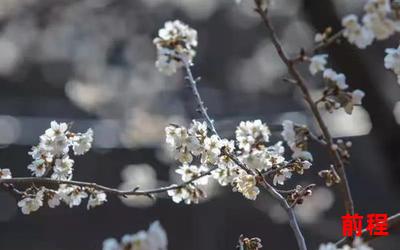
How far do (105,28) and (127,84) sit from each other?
0.41 metres

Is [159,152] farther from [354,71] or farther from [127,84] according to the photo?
[354,71]

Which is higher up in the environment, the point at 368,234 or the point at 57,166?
the point at 57,166

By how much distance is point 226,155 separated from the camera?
929mm

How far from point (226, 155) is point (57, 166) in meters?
0.23

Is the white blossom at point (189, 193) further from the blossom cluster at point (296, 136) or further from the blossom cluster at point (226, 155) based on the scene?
Result: the blossom cluster at point (296, 136)

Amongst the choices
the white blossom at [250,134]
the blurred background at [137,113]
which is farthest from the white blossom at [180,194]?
the blurred background at [137,113]

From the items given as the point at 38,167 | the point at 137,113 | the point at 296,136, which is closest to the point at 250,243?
the point at 296,136

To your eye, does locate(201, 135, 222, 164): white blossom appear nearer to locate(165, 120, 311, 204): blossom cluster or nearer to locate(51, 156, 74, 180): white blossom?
locate(165, 120, 311, 204): blossom cluster

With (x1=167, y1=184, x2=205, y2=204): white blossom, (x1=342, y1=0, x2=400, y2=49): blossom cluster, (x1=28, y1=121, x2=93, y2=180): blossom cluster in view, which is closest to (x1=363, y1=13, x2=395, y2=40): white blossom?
(x1=342, y1=0, x2=400, y2=49): blossom cluster

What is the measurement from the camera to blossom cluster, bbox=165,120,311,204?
91cm

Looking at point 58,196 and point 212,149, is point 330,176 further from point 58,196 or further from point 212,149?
point 58,196

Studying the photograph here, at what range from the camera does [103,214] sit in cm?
434

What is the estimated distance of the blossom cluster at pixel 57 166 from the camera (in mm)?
961

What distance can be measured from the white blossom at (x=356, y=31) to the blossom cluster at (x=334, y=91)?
4cm
